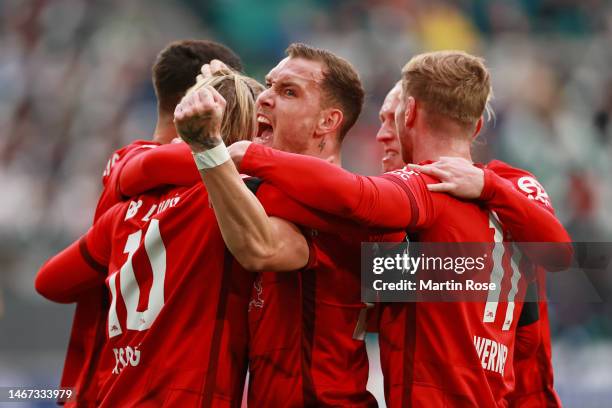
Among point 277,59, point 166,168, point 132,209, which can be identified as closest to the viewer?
point 166,168

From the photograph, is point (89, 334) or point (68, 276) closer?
point (68, 276)

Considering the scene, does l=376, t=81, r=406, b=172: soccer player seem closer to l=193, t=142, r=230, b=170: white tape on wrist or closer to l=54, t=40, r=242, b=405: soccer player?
l=54, t=40, r=242, b=405: soccer player

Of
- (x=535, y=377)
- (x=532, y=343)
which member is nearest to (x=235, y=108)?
(x=532, y=343)

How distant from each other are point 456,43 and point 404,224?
28.9ft

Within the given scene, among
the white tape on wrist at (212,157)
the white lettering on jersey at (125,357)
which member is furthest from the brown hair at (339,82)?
the white lettering on jersey at (125,357)

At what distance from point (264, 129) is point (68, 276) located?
107 cm

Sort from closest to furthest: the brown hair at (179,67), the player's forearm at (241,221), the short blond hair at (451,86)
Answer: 1. the player's forearm at (241,221)
2. the short blond hair at (451,86)
3. the brown hair at (179,67)

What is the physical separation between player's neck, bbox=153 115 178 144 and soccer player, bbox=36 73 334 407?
0.76 m

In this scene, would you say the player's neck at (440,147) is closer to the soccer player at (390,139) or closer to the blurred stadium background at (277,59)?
the soccer player at (390,139)

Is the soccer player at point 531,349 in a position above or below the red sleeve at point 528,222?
below

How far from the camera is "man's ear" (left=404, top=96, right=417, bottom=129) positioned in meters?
3.74

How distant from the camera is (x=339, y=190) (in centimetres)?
314

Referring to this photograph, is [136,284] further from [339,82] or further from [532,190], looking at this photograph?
[532,190]

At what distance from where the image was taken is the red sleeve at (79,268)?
3780 millimetres
